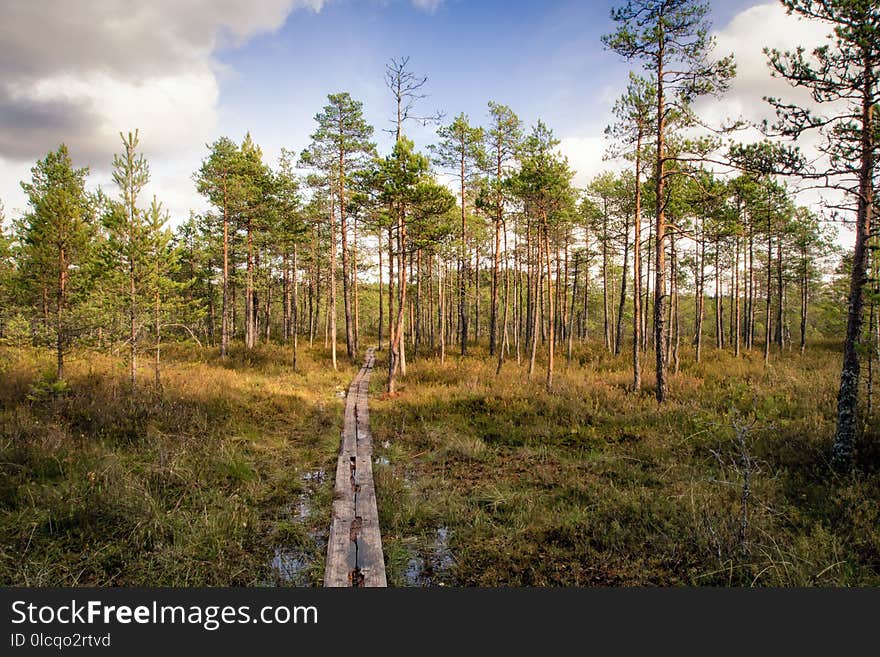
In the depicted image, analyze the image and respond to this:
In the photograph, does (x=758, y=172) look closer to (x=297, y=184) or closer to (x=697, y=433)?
(x=697, y=433)

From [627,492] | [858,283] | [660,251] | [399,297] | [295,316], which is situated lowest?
[627,492]

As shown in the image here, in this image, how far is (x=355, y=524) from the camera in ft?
18.6

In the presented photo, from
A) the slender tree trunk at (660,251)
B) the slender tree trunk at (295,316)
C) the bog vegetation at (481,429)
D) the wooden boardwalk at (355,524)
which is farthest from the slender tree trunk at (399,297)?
the slender tree trunk at (660,251)

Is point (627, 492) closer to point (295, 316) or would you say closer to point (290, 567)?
point (290, 567)

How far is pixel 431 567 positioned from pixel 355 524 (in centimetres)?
147

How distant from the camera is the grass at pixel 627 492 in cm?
452

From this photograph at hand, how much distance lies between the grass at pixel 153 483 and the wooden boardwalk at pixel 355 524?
25cm

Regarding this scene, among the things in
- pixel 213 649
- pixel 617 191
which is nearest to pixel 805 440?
pixel 213 649

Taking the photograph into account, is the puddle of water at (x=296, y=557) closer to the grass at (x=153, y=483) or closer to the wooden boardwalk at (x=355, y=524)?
the grass at (x=153, y=483)

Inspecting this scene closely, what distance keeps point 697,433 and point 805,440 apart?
1.94 metres

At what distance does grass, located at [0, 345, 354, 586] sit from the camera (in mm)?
4559

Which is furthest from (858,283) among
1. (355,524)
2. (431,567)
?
(355,524)

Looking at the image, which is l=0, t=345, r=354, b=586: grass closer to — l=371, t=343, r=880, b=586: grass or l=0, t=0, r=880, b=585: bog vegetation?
l=0, t=0, r=880, b=585: bog vegetation

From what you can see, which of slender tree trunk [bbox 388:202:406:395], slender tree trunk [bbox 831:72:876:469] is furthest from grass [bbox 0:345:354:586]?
slender tree trunk [bbox 831:72:876:469]
